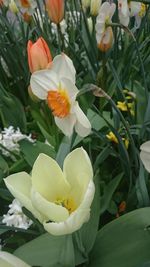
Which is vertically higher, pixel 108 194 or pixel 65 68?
pixel 65 68

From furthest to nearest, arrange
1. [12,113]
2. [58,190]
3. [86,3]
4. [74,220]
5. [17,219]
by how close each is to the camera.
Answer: [86,3] < [12,113] < [17,219] < [58,190] < [74,220]

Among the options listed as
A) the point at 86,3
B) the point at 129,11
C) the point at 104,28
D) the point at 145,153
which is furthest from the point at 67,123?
the point at 86,3

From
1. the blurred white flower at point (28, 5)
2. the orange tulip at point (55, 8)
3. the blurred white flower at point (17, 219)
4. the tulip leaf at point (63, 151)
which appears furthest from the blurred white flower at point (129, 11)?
the blurred white flower at point (17, 219)

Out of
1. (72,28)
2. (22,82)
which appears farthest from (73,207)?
(72,28)

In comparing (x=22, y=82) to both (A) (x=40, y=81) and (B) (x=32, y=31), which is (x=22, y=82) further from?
(A) (x=40, y=81)

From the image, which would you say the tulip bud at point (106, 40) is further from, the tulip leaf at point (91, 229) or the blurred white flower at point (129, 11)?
the tulip leaf at point (91, 229)

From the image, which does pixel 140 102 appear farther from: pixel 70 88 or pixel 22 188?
pixel 22 188

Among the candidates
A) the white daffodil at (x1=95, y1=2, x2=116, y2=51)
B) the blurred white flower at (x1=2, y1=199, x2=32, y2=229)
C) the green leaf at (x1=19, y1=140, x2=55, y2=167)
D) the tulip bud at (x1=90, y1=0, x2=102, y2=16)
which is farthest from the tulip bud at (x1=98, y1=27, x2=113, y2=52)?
the blurred white flower at (x1=2, y1=199, x2=32, y2=229)
